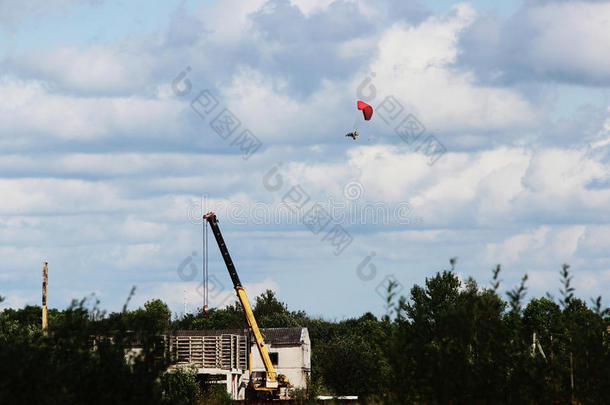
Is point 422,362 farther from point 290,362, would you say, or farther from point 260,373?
point 290,362

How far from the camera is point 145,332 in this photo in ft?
71.1

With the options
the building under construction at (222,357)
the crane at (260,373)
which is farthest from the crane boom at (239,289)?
the building under construction at (222,357)

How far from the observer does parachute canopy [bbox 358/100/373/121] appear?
4381cm

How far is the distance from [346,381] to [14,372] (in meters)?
71.1

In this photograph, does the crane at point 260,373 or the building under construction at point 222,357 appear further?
the building under construction at point 222,357

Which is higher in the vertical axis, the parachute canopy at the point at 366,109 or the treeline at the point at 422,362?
the parachute canopy at the point at 366,109

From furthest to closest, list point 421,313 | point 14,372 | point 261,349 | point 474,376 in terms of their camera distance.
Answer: point 261,349 < point 421,313 < point 474,376 < point 14,372

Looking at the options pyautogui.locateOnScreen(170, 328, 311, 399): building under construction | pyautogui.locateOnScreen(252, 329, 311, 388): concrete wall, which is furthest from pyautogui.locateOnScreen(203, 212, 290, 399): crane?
pyautogui.locateOnScreen(252, 329, 311, 388): concrete wall

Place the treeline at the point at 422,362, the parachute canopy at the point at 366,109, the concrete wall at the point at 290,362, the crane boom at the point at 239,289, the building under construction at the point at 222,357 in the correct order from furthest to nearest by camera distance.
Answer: the concrete wall at the point at 290,362
the building under construction at the point at 222,357
the crane boom at the point at 239,289
the parachute canopy at the point at 366,109
the treeline at the point at 422,362

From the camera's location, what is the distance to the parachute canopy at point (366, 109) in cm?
4381

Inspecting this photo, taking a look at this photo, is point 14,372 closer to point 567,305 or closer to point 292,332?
point 567,305

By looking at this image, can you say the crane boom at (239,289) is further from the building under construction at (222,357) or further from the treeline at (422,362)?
the treeline at (422,362)

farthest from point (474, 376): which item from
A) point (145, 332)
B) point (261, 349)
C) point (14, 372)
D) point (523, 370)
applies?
point (261, 349)

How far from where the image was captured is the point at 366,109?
147ft
